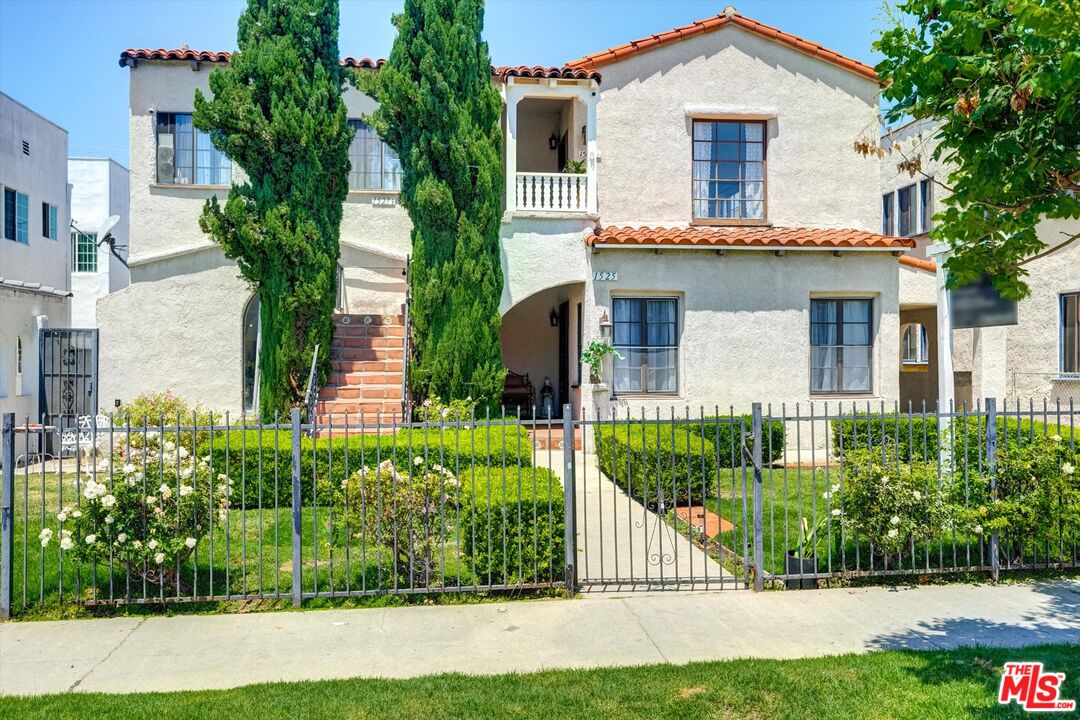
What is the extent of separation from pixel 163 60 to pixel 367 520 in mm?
12720

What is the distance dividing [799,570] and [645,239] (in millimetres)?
8790

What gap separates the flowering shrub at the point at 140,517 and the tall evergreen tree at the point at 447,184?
791cm

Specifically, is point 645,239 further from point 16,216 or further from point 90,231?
point 90,231

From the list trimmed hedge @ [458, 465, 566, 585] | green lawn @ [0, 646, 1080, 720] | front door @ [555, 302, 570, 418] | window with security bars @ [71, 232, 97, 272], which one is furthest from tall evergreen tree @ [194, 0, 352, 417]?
window with security bars @ [71, 232, 97, 272]

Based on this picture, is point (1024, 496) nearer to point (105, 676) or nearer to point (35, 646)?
point (105, 676)

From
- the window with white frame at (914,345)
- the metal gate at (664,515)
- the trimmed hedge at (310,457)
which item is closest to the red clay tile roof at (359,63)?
the metal gate at (664,515)

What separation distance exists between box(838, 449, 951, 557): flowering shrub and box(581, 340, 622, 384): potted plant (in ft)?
26.8

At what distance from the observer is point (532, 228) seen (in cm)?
1647

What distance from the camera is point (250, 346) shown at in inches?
667

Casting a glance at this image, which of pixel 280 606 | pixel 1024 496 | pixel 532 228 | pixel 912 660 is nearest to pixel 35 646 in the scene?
pixel 280 606

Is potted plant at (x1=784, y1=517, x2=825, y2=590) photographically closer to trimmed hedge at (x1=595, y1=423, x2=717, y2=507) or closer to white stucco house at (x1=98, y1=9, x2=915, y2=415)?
trimmed hedge at (x1=595, y1=423, x2=717, y2=507)

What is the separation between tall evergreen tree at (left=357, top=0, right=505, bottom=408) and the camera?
1527 cm

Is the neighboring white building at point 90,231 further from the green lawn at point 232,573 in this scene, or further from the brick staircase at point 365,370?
the green lawn at point 232,573

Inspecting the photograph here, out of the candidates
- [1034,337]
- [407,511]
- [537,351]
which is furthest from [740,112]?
[407,511]
